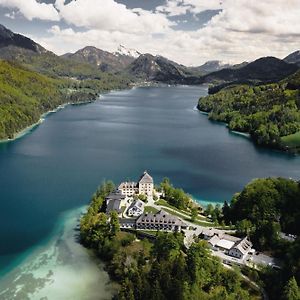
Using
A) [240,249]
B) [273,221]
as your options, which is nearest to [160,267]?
[240,249]

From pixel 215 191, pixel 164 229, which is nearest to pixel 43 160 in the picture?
pixel 215 191

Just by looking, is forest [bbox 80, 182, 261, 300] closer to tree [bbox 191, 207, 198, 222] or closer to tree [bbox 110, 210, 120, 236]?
tree [bbox 110, 210, 120, 236]

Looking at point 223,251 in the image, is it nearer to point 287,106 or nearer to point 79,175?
point 79,175

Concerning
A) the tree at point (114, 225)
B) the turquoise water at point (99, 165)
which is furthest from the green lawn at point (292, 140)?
the tree at point (114, 225)

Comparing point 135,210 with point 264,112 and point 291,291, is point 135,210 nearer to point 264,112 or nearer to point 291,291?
point 291,291

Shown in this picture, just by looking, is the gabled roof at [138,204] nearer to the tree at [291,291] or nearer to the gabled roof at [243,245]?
the gabled roof at [243,245]
